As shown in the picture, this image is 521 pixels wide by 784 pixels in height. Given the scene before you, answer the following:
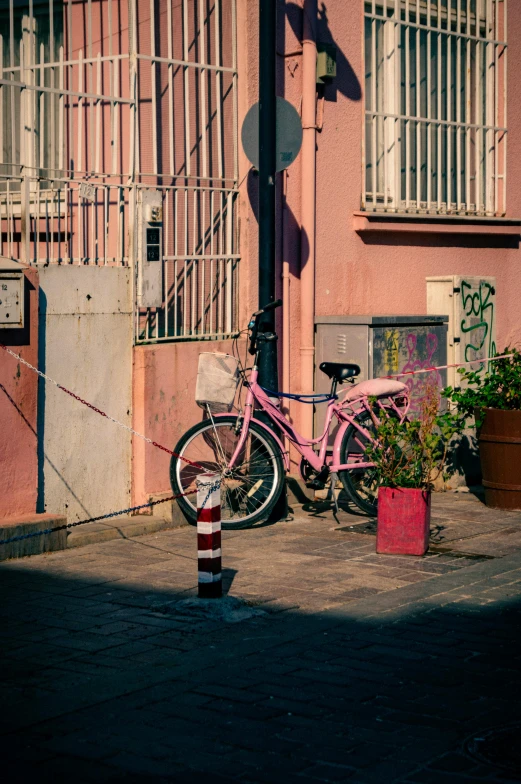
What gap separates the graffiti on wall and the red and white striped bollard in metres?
3.67

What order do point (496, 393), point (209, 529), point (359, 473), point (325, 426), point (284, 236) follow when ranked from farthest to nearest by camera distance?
point (284, 236), point (496, 393), point (359, 473), point (325, 426), point (209, 529)

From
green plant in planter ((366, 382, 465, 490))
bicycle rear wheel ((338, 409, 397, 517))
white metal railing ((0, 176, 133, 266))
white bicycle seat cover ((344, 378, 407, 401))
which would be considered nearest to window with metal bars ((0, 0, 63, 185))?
white metal railing ((0, 176, 133, 266))

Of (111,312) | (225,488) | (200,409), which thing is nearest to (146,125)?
(111,312)

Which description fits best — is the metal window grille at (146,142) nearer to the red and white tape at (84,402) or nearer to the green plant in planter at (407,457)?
the red and white tape at (84,402)

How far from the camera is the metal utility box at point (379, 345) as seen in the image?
992cm

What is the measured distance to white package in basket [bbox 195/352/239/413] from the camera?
8.75 m

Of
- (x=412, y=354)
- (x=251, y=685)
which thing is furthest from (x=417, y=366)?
(x=251, y=685)

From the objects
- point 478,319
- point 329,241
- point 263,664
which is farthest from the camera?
point 478,319

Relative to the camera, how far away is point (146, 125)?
9133mm

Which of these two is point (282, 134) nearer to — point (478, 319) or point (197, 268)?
point (197, 268)

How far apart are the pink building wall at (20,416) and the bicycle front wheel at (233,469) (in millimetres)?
1163

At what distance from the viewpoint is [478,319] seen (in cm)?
1137

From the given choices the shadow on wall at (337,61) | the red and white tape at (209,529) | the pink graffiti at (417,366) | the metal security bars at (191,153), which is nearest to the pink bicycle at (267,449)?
the metal security bars at (191,153)

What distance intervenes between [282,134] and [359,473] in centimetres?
266
